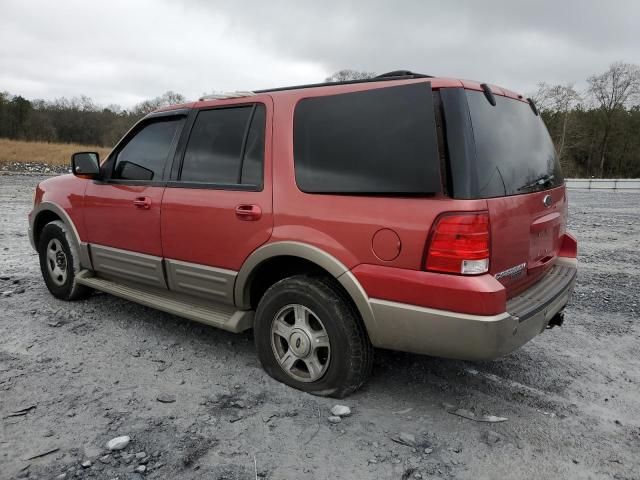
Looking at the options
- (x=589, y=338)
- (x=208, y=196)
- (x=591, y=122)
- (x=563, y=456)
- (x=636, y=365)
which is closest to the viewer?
(x=563, y=456)

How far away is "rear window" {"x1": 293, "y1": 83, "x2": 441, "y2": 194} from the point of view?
2.50 meters

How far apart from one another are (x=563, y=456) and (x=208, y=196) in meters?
2.66

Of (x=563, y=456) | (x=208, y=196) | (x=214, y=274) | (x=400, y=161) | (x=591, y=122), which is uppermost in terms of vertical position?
(x=591, y=122)

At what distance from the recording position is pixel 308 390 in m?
3.04

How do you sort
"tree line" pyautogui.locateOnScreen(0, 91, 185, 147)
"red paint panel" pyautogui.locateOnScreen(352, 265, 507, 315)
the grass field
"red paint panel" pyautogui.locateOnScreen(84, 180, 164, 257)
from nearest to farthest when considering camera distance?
"red paint panel" pyautogui.locateOnScreen(352, 265, 507, 315) → "red paint panel" pyautogui.locateOnScreen(84, 180, 164, 257) → the grass field → "tree line" pyautogui.locateOnScreen(0, 91, 185, 147)

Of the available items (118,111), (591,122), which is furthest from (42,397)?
(118,111)

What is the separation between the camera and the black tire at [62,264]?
457 cm

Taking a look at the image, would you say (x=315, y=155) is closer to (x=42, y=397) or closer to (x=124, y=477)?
(x=124, y=477)

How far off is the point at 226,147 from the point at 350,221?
123 centimetres

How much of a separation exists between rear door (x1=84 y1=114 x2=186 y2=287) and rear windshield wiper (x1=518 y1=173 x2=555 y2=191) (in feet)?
8.40

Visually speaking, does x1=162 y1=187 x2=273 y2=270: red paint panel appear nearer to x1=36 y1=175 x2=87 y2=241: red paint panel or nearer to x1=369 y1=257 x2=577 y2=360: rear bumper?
x1=369 y1=257 x2=577 y2=360: rear bumper

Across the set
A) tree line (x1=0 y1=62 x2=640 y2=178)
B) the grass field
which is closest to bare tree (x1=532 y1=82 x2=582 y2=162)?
tree line (x1=0 y1=62 x2=640 y2=178)

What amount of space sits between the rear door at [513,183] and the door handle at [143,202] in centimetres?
238

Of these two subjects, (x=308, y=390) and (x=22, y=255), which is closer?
(x=308, y=390)
